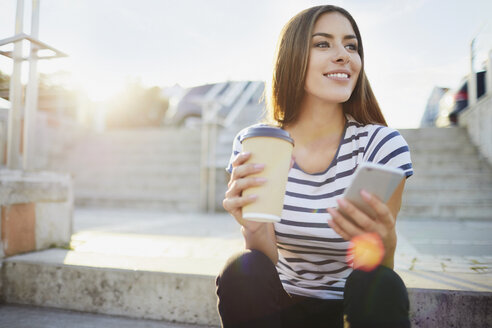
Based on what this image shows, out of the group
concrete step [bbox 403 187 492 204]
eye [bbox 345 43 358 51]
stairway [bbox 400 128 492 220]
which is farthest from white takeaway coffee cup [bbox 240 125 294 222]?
concrete step [bbox 403 187 492 204]

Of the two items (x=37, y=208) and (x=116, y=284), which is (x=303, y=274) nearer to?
(x=116, y=284)

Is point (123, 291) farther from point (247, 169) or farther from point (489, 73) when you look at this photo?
point (489, 73)

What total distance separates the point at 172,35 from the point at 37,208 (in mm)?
1366

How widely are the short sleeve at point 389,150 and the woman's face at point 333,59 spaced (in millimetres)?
185

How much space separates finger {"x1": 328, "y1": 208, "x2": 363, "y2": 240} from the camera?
0.83 m

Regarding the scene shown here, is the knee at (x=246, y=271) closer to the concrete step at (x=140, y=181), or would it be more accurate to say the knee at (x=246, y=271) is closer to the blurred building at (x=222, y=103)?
the blurred building at (x=222, y=103)

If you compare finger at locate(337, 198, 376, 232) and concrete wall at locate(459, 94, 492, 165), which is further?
concrete wall at locate(459, 94, 492, 165)

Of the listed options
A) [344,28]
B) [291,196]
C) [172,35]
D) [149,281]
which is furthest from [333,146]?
[172,35]

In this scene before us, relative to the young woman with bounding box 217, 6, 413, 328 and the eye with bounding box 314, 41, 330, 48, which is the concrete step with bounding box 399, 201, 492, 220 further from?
the eye with bounding box 314, 41, 330, 48

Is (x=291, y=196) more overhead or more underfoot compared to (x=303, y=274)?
more overhead

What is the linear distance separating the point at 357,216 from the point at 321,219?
0.32 meters

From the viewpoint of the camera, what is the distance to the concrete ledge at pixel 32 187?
1869 millimetres

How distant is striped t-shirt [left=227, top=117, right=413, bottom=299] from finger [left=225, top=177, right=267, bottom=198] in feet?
0.93

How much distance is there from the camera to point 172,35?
2.22m
